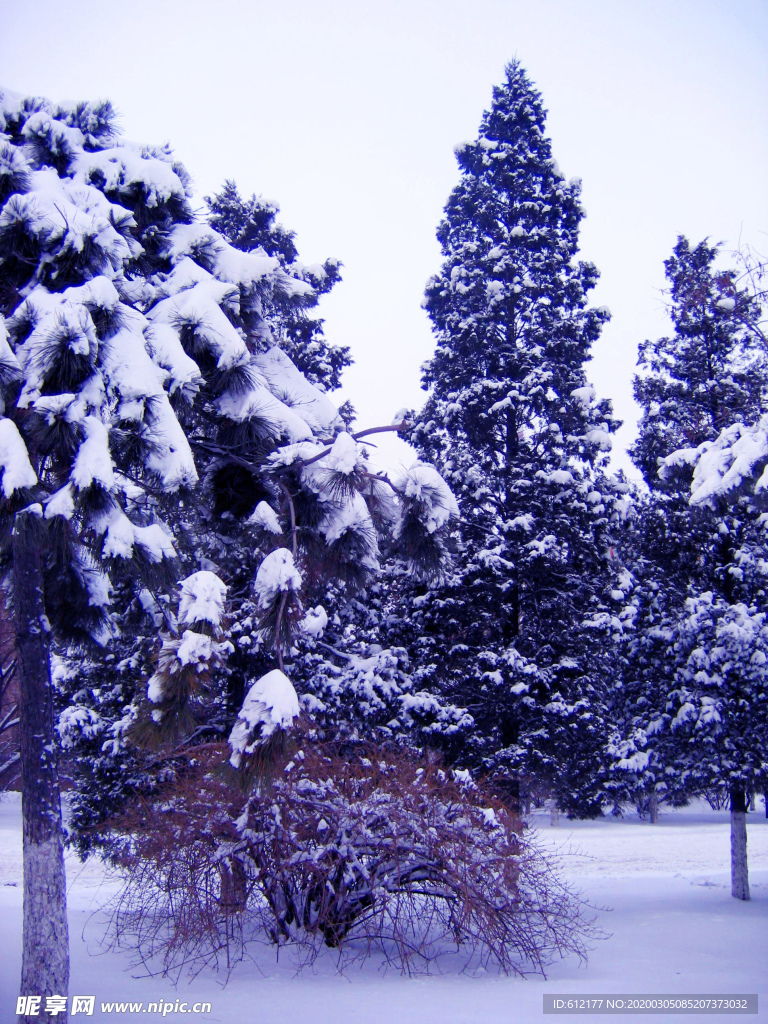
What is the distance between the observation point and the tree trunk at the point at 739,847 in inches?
494

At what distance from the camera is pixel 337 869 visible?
727 cm

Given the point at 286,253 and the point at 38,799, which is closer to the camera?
the point at 38,799

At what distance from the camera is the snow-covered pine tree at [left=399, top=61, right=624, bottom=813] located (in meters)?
13.0

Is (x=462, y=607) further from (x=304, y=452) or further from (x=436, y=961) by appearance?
(x=304, y=452)

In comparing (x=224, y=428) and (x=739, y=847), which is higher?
(x=224, y=428)

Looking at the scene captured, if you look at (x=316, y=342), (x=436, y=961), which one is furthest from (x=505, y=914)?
(x=316, y=342)

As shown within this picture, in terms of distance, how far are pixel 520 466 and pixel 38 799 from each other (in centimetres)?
1049

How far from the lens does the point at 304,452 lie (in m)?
5.77

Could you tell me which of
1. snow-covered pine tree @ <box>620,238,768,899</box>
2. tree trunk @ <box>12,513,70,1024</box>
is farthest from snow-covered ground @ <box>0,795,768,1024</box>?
snow-covered pine tree @ <box>620,238,768,899</box>

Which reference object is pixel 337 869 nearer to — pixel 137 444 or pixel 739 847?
pixel 137 444

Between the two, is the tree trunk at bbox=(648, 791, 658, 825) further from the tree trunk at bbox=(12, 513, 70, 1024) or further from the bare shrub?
the tree trunk at bbox=(12, 513, 70, 1024)

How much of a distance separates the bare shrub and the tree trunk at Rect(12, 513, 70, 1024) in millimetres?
1837

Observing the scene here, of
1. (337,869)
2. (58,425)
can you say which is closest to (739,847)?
(337,869)

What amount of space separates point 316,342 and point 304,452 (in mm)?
9338
